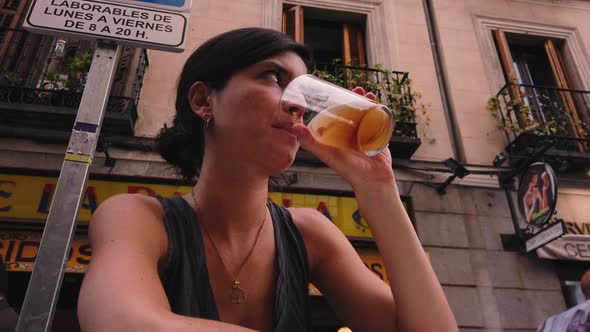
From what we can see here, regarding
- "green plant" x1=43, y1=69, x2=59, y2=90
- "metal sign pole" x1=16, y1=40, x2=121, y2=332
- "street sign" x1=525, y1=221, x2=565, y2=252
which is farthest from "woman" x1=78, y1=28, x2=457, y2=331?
"green plant" x1=43, y1=69, x2=59, y2=90

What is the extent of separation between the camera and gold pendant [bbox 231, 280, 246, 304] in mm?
1155

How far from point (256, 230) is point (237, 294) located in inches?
10.0

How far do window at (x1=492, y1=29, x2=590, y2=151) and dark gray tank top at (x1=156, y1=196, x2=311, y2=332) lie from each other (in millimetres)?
6561

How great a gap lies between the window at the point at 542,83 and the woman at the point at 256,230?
6.42 m

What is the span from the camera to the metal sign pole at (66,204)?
1.03 meters

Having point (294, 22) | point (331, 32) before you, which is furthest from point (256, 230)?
point (331, 32)

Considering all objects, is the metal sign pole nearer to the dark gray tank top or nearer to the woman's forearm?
the dark gray tank top

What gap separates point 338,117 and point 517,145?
248 inches

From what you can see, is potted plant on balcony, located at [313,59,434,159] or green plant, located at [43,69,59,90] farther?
potted plant on balcony, located at [313,59,434,159]

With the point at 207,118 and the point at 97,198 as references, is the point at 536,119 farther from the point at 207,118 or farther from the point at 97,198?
the point at 97,198

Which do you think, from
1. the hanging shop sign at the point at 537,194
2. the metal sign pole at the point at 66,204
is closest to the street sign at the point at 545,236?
the hanging shop sign at the point at 537,194

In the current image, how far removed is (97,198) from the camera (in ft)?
17.3

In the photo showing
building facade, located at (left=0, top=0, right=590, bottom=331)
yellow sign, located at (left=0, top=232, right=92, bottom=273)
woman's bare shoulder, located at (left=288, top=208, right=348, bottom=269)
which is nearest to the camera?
woman's bare shoulder, located at (left=288, top=208, right=348, bottom=269)

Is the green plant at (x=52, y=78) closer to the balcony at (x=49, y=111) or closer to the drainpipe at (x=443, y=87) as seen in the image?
the balcony at (x=49, y=111)
